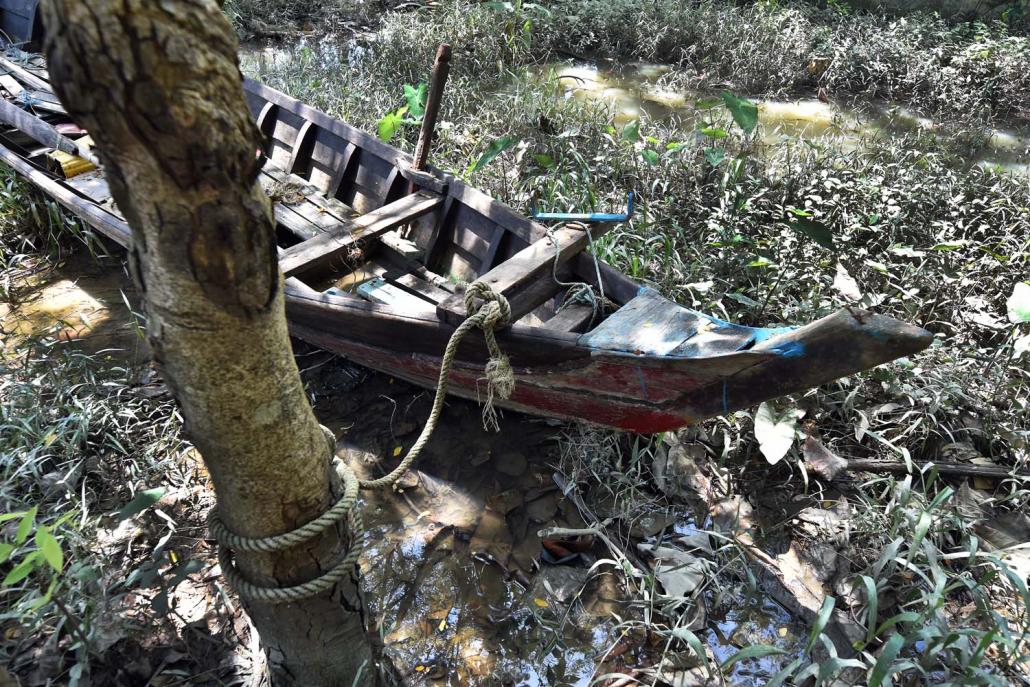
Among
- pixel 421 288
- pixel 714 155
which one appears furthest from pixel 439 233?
pixel 714 155

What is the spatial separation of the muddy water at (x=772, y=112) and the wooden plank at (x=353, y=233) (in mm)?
2526

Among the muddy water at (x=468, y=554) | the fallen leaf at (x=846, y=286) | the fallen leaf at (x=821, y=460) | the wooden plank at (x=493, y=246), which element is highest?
the fallen leaf at (x=846, y=286)

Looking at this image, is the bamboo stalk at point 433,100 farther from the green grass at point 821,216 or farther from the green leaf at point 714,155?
the green leaf at point 714,155

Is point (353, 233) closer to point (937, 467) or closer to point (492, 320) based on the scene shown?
point (492, 320)

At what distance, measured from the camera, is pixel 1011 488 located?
315 cm

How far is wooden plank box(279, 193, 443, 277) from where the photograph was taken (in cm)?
350

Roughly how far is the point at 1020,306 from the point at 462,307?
7.89ft

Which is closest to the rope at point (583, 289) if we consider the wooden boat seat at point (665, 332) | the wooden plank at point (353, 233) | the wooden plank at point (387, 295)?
the wooden boat seat at point (665, 332)

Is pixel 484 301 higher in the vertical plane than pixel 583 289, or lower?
higher

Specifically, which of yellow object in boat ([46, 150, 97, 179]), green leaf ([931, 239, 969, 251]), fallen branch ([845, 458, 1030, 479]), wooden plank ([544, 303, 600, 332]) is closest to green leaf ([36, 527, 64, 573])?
wooden plank ([544, 303, 600, 332])

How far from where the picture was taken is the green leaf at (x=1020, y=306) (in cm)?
308

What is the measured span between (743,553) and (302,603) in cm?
173

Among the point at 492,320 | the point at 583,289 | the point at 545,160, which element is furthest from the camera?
the point at 545,160

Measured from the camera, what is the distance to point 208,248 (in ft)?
4.29
